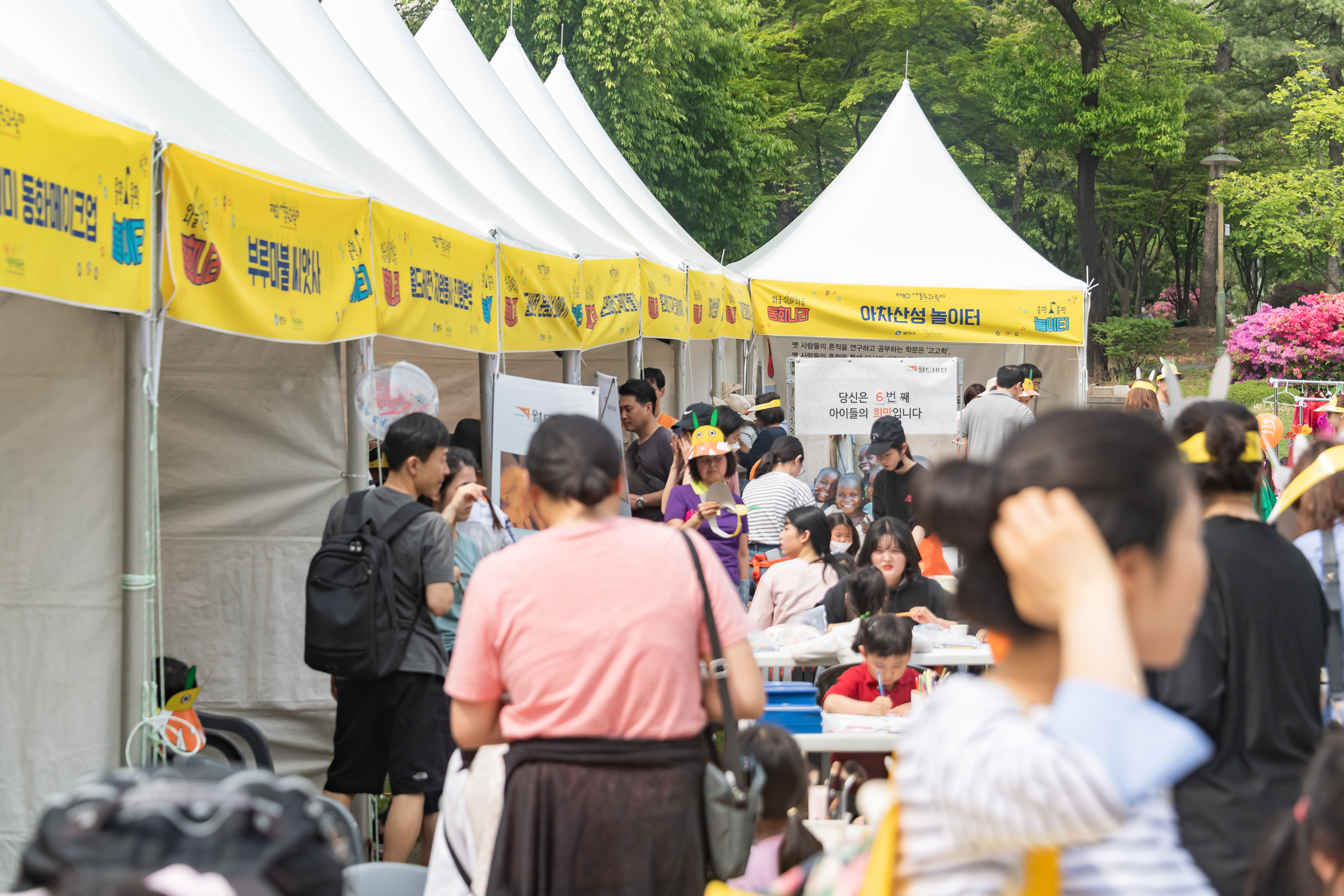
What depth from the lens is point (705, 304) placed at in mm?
10836

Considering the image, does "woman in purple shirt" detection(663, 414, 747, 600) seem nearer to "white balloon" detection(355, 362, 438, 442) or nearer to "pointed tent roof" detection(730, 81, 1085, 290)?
"white balloon" detection(355, 362, 438, 442)

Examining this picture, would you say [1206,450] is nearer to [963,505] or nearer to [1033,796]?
[963,505]

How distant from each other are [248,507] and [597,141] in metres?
8.90

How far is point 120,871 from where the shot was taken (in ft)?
3.59

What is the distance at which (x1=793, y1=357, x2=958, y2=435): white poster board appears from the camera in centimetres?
1113

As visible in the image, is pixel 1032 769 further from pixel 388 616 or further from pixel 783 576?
pixel 783 576

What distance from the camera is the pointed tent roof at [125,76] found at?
3.40 meters

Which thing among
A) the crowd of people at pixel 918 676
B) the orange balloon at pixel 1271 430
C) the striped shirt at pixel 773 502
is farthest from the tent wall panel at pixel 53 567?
the orange balloon at pixel 1271 430

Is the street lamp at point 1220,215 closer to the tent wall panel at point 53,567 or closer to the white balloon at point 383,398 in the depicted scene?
the white balloon at point 383,398

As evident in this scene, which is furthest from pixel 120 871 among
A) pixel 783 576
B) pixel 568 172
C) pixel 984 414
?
pixel 568 172

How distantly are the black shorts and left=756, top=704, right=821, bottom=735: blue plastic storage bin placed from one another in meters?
1.14

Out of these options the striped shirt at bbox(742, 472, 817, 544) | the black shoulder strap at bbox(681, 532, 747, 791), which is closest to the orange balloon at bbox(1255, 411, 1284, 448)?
the striped shirt at bbox(742, 472, 817, 544)

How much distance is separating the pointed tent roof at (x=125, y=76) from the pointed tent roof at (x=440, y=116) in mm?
3501

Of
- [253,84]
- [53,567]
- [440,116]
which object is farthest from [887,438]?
[53,567]
